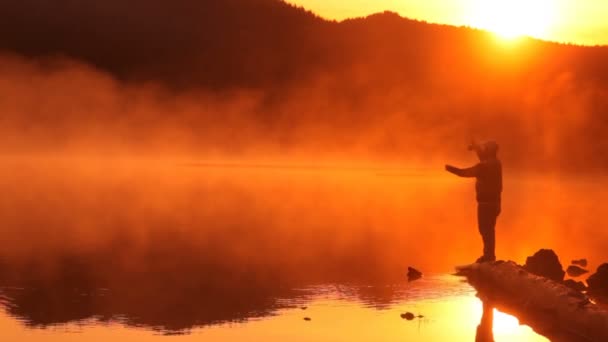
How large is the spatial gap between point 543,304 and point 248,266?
1154 centimetres

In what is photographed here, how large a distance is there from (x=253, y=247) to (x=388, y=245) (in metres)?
5.06

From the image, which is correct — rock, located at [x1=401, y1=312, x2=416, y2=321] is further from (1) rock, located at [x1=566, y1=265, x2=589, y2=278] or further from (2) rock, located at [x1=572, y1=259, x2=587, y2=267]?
(2) rock, located at [x1=572, y1=259, x2=587, y2=267]

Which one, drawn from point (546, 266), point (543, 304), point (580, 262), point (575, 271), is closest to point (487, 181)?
point (546, 266)

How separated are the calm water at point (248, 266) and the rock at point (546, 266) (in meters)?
1.93

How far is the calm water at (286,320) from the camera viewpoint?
17.4 metres

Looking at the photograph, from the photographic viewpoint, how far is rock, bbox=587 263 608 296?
2322 centimetres

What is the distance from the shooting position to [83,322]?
1866 centimetres

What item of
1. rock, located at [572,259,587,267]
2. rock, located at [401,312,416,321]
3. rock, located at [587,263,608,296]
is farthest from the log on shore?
rock, located at [572,259,587,267]

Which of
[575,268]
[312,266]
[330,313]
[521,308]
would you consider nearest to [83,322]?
[330,313]

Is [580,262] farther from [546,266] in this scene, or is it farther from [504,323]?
[504,323]

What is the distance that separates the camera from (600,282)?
2336 centimetres

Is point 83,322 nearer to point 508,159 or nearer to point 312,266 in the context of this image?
point 312,266

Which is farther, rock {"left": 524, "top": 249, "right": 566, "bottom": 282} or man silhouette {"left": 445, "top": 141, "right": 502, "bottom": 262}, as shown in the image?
rock {"left": 524, "top": 249, "right": 566, "bottom": 282}

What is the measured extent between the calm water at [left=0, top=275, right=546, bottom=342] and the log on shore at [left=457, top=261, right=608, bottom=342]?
371 millimetres
